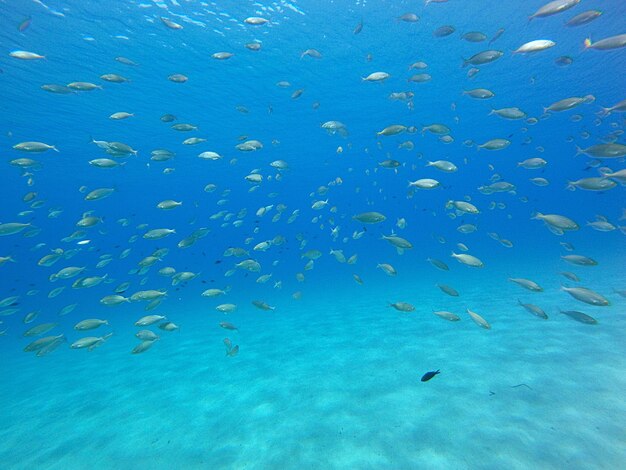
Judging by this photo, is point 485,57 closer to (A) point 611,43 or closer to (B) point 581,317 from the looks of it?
(A) point 611,43

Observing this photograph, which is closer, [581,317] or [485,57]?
[581,317]

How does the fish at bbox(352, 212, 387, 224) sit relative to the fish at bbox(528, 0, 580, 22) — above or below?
below

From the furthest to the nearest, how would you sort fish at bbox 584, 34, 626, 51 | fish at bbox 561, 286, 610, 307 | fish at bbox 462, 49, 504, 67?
fish at bbox 462, 49, 504, 67, fish at bbox 584, 34, 626, 51, fish at bbox 561, 286, 610, 307

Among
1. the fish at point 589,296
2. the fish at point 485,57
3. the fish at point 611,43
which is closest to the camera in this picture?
the fish at point 589,296

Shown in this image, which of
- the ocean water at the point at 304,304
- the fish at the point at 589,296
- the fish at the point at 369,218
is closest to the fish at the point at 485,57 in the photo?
the ocean water at the point at 304,304

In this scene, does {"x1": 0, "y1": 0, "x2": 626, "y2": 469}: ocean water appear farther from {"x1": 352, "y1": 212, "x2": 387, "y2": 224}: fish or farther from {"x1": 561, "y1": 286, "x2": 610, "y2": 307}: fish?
{"x1": 352, "y1": 212, "x2": 387, "y2": 224}: fish

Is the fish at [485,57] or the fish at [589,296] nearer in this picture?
the fish at [589,296]

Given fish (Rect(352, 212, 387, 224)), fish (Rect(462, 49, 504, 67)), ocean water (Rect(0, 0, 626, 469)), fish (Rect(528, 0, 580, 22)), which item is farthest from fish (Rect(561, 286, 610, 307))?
fish (Rect(462, 49, 504, 67))

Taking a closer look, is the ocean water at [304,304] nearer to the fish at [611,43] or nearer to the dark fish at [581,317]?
the fish at [611,43]

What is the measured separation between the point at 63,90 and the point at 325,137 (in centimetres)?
3734

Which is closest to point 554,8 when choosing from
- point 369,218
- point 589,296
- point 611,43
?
point 611,43

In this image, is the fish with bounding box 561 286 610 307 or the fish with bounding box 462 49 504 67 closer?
the fish with bounding box 561 286 610 307

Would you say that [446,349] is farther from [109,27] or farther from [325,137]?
[325,137]

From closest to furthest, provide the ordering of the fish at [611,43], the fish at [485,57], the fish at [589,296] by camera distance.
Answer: the fish at [589,296] < the fish at [611,43] < the fish at [485,57]
